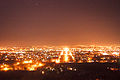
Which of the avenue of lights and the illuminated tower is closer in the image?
the avenue of lights

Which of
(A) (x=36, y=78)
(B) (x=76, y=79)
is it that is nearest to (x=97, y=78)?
(B) (x=76, y=79)

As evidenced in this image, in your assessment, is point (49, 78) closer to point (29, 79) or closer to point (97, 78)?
point (29, 79)

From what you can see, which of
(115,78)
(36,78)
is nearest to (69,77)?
(36,78)

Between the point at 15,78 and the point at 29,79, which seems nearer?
the point at 29,79

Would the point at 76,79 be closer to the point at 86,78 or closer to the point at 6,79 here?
the point at 86,78

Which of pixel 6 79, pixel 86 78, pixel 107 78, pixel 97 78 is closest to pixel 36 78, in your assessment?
pixel 6 79

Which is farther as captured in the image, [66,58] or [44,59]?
[66,58]

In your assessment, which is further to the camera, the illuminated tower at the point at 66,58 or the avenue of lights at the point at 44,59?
the illuminated tower at the point at 66,58

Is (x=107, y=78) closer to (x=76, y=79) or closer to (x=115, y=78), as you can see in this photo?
(x=115, y=78)
